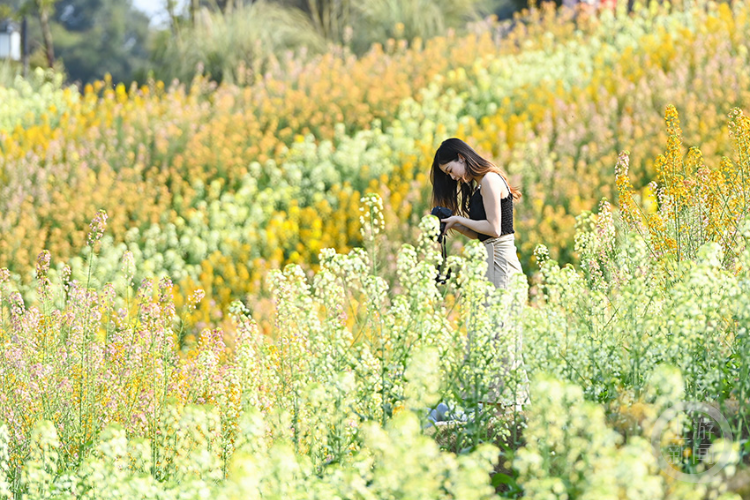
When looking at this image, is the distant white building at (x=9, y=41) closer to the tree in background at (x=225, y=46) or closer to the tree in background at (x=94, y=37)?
the tree in background at (x=225, y=46)

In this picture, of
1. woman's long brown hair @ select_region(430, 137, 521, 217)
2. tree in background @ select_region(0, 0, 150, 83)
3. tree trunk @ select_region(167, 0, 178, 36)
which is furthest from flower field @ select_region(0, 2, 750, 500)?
tree in background @ select_region(0, 0, 150, 83)

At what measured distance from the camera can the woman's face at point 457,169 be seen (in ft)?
15.0

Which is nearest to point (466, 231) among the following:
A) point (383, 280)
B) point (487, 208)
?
point (487, 208)

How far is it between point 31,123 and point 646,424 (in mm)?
10641

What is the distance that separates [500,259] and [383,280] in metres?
1.26

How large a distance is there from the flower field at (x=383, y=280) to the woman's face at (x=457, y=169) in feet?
2.17

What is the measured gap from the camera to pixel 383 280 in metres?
3.45

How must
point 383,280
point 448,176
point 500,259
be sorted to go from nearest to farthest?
point 383,280 → point 500,259 → point 448,176

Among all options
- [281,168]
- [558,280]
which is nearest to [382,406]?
[558,280]

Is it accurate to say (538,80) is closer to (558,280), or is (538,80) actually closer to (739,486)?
(558,280)

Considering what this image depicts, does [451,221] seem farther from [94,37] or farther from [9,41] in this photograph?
[94,37]

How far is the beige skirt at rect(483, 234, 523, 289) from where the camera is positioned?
4.49 m

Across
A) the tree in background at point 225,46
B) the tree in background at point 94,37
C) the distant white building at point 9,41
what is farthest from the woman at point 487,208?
the tree in background at point 94,37

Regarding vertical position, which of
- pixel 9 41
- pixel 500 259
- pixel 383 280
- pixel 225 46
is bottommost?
pixel 500 259
